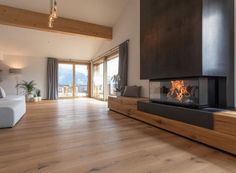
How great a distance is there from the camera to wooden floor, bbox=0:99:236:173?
1543mm

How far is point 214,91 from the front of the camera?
254cm

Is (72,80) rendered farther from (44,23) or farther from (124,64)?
(124,64)

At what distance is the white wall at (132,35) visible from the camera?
4715 millimetres

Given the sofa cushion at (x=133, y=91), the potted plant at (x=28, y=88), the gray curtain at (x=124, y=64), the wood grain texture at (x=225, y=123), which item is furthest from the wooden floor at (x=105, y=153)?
the potted plant at (x=28, y=88)

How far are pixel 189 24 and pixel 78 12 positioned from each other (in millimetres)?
4145

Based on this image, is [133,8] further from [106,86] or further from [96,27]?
[106,86]

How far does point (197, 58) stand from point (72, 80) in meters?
8.00

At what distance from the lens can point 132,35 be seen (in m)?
5.04

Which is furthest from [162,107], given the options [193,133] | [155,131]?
[193,133]

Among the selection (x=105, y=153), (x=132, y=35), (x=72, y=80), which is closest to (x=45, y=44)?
(x=72, y=80)

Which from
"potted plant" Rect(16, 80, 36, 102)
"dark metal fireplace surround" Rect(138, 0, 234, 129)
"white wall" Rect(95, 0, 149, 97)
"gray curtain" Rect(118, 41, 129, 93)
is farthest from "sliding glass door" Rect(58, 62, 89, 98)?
"dark metal fireplace surround" Rect(138, 0, 234, 129)

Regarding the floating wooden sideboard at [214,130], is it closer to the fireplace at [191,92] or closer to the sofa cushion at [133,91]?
the fireplace at [191,92]

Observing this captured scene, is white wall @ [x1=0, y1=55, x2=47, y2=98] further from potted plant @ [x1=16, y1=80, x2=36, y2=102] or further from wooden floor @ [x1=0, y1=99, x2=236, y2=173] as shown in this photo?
wooden floor @ [x1=0, y1=99, x2=236, y2=173]

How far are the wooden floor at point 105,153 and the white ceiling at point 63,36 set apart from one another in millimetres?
4101
